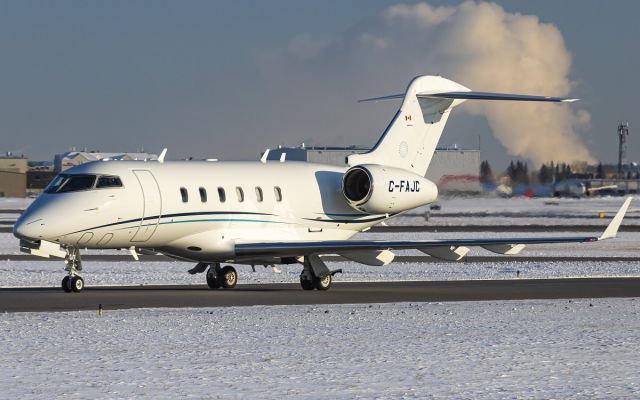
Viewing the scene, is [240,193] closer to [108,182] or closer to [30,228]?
[108,182]

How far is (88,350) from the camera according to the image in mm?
16234

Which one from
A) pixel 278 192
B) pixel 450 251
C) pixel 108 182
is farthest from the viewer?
pixel 278 192

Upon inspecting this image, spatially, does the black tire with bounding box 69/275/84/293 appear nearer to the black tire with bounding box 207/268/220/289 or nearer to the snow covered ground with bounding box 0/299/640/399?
the black tire with bounding box 207/268/220/289

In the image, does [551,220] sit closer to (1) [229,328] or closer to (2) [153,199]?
(2) [153,199]

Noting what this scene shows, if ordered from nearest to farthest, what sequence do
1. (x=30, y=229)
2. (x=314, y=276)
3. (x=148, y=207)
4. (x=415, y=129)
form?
1. (x=30, y=229)
2. (x=148, y=207)
3. (x=314, y=276)
4. (x=415, y=129)

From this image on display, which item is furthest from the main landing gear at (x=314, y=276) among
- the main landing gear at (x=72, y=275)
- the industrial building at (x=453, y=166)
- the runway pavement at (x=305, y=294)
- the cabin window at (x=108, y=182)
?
the industrial building at (x=453, y=166)

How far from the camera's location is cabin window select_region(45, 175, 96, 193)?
27109mm

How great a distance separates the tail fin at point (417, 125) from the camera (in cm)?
3309

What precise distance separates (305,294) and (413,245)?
8.78 feet

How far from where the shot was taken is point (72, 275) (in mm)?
26688

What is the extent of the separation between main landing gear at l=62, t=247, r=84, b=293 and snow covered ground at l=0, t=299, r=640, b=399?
4841mm

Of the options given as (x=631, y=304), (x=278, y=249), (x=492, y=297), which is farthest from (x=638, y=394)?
(x=278, y=249)

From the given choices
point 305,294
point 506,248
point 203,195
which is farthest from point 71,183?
point 506,248

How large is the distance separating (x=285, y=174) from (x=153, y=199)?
437cm
